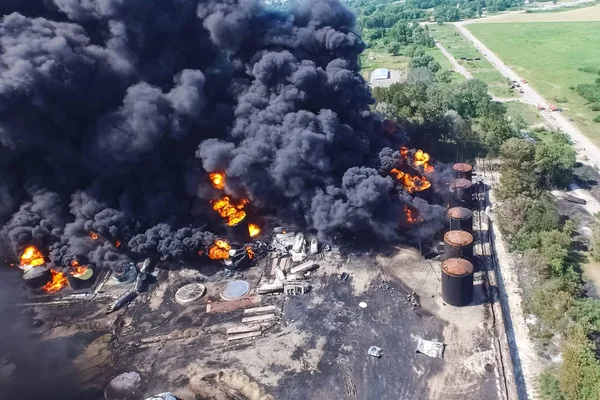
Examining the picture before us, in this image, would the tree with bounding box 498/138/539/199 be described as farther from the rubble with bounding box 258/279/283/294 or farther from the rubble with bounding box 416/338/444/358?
the rubble with bounding box 258/279/283/294

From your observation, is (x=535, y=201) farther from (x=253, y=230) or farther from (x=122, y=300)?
(x=122, y=300)

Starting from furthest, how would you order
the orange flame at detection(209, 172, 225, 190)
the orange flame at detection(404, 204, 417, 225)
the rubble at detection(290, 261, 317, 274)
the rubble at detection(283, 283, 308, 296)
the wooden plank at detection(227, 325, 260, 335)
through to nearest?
1. the orange flame at detection(209, 172, 225, 190)
2. the orange flame at detection(404, 204, 417, 225)
3. the rubble at detection(290, 261, 317, 274)
4. the rubble at detection(283, 283, 308, 296)
5. the wooden plank at detection(227, 325, 260, 335)

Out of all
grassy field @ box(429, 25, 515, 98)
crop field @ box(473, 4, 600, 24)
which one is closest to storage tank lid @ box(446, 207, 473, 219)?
grassy field @ box(429, 25, 515, 98)

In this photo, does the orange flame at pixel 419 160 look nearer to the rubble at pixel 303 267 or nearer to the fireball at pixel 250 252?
the rubble at pixel 303 267

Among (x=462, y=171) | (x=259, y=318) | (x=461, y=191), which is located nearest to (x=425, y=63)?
(x=462, y=171)

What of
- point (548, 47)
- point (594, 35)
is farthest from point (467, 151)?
point (594, 35)

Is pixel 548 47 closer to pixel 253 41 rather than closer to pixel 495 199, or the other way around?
pixel 495 199
